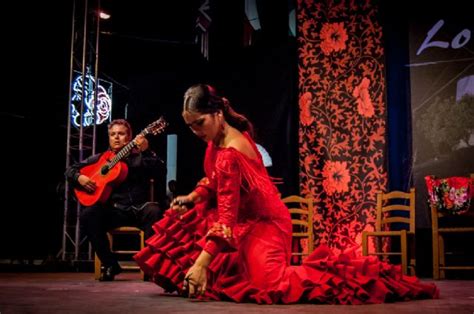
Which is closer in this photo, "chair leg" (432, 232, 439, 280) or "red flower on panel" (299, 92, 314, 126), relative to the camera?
"chair leg" (432, 232, 439, 280)

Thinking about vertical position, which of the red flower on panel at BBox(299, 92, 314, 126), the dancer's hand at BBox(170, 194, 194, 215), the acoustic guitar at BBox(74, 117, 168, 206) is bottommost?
the dancer's hand at BBox(170, 194, 194, 215)

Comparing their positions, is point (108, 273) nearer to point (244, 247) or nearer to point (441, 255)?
point (244, 247)

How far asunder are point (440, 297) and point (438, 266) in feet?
6.27

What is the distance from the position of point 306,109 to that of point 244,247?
10.5ft

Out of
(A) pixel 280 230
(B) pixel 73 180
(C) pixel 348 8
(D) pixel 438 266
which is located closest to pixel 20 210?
(B) pixel 73 180

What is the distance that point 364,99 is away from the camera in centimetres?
540

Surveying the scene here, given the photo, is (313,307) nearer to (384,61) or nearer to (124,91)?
(384,61)

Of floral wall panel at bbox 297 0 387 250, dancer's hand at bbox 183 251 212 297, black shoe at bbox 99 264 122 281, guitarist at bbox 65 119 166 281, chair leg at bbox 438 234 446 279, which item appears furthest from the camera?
floral wall panel at bbox 297 0 387 250

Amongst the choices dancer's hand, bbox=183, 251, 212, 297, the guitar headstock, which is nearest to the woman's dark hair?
dancer's hand, bbox=183, 251, 212, 297

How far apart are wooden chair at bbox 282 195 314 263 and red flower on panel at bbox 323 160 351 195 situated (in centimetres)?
27

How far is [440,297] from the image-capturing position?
2.76 m

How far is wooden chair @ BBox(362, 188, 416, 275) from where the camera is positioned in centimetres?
469

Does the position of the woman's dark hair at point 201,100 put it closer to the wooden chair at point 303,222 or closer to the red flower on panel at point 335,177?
the wooden chair at point 303,222

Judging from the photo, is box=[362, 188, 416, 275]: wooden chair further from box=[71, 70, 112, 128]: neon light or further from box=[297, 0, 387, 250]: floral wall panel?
box=[71, 70, 112, 128]: neon light
